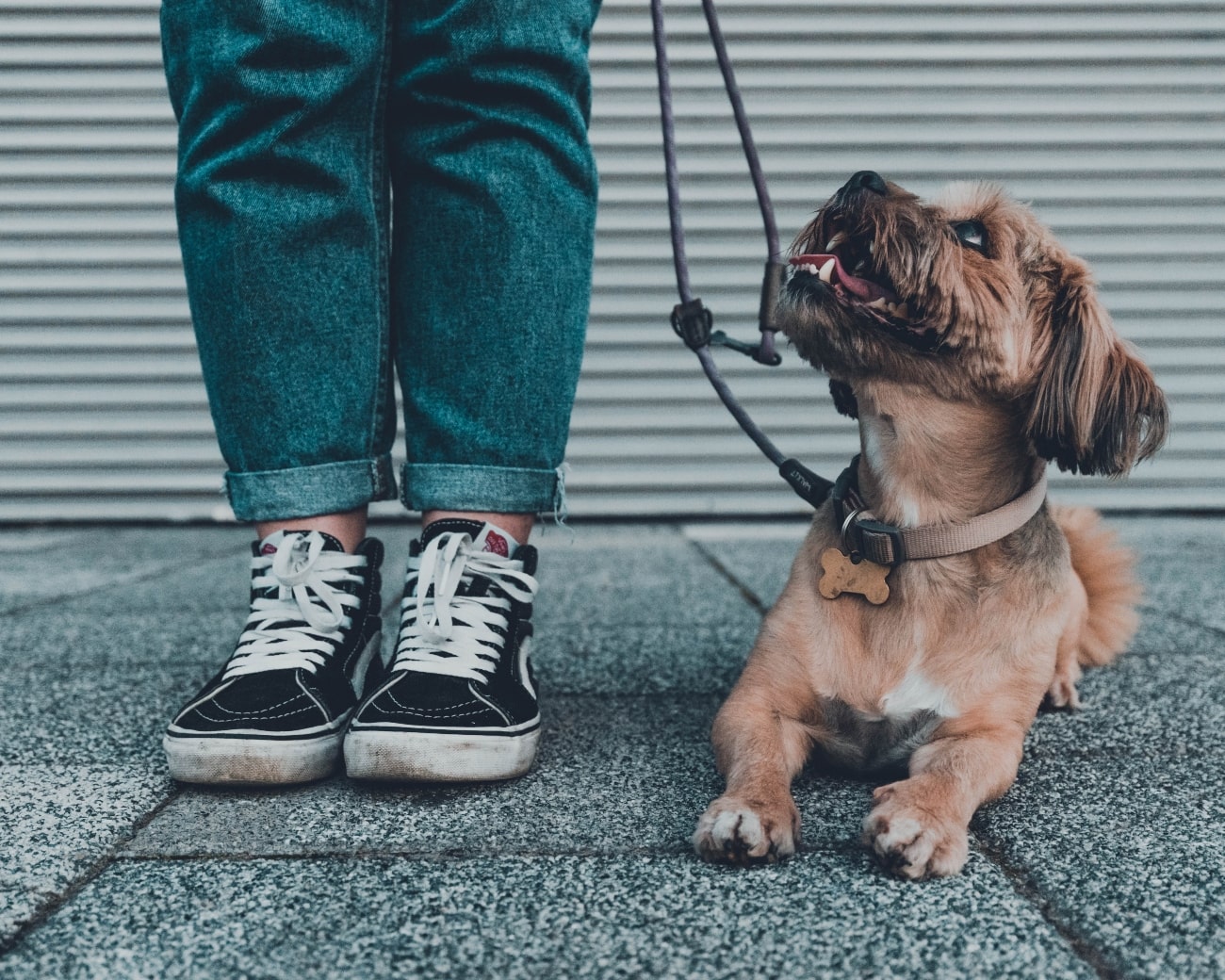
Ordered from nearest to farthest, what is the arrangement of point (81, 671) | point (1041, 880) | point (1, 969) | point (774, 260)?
point (1, 969) → point (1041, 880) → point (774, 260) → point (81, 671)

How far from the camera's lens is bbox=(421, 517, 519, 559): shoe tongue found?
1629mm

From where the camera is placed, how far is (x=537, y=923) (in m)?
1.07

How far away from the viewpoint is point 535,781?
1519 millimetres

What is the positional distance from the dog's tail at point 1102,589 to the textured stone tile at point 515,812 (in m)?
1.01

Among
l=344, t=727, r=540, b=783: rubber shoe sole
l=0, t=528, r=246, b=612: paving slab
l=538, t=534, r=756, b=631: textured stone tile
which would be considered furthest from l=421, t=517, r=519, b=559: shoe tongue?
l=0, t=528, r=246, b=612: paving slab

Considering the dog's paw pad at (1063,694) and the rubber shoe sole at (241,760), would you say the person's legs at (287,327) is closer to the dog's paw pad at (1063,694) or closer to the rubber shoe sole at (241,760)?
the rubber shoe sole at (241,760)

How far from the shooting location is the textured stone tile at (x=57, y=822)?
3.78ft

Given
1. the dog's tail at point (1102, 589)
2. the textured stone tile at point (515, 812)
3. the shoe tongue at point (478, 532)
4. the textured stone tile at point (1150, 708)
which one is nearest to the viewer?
the textured stone tile at point (515, 812)

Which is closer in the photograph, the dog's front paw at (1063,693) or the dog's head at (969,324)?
the dog's head at (969,324)

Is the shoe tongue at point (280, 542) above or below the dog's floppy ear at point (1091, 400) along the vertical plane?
below

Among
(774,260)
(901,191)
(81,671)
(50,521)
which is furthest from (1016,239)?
(50,521)

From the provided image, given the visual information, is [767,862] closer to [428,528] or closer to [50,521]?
[428,528]

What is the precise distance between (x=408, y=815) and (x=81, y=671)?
1.12m

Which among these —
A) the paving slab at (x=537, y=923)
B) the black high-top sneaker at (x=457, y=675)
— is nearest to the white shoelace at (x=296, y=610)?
the black high-top sneaker at (x=457, y=675)
